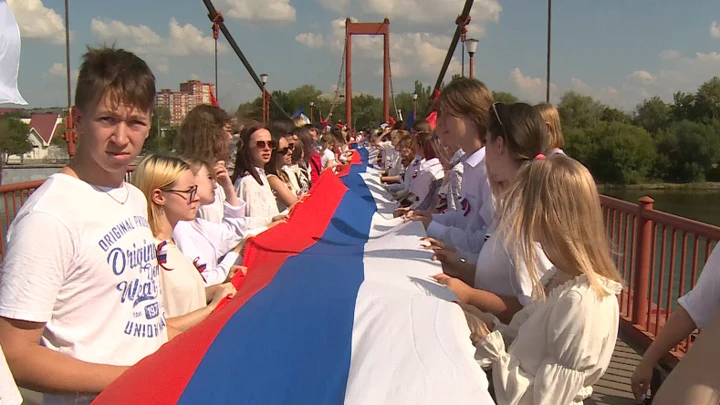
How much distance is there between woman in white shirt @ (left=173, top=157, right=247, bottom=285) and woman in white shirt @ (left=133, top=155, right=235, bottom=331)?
0.18 m

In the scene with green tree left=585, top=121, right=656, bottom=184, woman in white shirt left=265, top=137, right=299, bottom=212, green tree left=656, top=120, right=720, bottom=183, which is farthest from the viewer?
green tree left=656, top=120, right=720, bottom=183

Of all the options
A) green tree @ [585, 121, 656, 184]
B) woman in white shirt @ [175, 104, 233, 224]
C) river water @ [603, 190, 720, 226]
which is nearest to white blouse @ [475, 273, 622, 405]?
woman in white shirt @ [175, 104, 233, 224]

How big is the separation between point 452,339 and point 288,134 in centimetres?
384

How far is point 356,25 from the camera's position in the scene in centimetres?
4181

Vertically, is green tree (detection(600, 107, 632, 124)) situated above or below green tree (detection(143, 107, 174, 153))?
above

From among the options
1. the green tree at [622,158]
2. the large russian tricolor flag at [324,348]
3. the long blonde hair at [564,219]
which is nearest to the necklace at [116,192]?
the large russian tricolor flag at [324,348]

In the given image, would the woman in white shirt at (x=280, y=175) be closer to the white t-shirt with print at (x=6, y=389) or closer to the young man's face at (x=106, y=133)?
the young man's face at (x=106, y=133)

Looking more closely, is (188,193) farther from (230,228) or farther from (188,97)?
(188,97)

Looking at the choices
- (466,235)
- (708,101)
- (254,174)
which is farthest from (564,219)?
(708,101)

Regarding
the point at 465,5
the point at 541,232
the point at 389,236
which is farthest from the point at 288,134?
the point at 465,5

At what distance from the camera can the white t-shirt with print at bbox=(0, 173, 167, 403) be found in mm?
1226

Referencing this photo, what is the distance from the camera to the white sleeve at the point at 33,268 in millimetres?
1208

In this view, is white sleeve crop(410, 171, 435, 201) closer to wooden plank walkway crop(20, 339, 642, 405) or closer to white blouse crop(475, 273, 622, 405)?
wooden plank walkway crop(20, 339, 642, 405)

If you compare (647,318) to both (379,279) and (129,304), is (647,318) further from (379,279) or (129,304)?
(129,304)
